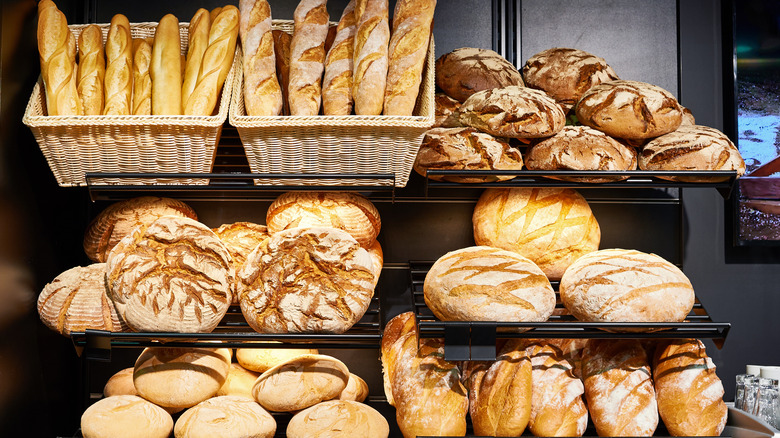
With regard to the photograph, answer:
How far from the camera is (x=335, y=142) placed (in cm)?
163

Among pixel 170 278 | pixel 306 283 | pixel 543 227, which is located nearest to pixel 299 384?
pixel 306 283

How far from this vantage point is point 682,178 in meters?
1.70

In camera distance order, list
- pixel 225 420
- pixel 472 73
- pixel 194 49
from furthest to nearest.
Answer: pixel 472 73, pixel 194 49, pixel 225 420

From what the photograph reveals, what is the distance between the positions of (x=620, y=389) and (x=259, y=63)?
1252mm

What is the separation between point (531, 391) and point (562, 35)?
117 centimetres

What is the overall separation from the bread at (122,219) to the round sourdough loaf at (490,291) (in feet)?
2.57

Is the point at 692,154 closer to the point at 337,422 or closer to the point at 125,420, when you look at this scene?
the point at 337,422

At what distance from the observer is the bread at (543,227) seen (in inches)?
70.4

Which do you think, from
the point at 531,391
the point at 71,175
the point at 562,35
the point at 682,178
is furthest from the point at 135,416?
the point at 562,35

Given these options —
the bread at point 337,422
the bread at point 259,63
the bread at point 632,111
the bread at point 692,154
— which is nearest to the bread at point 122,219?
the bread at point 259,63

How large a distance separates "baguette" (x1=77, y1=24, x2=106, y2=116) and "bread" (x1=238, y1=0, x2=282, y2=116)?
0.38m

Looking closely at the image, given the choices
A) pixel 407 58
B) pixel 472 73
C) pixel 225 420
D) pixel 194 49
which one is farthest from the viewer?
pixel 472 73

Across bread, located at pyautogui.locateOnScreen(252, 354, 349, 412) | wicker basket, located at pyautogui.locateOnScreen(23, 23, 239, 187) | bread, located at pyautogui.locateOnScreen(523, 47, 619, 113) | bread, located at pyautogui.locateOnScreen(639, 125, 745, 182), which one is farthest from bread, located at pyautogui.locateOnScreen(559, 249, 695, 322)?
wicker basket, located at pyautogui.locateOnScreen(23, 23, 239, 187)

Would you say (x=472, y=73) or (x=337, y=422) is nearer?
(x=337, y=422)
